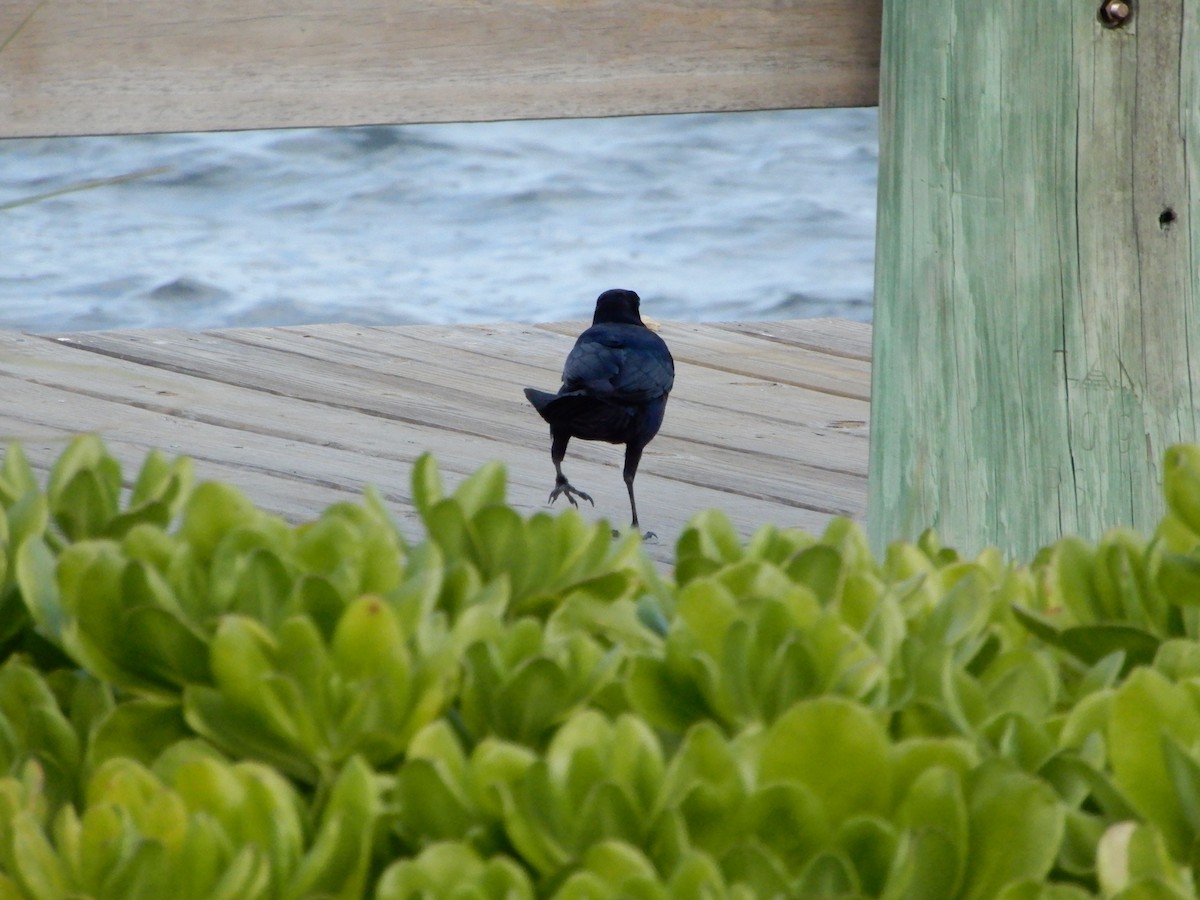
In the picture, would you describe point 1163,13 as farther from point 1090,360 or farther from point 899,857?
point 899,857

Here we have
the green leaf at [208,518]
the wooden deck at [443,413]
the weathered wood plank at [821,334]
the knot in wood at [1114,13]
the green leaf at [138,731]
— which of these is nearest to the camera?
the green leaf at [138,731]

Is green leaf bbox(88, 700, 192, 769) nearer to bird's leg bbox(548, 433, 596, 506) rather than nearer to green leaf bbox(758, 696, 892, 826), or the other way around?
green leaf bbox(758, 696, 892, 826)

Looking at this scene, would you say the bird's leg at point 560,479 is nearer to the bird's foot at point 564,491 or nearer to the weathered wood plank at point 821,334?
the bird's foot at point 564,491

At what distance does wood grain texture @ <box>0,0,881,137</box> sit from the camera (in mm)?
1939

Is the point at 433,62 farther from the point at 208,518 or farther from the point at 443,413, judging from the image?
the point at 443,413

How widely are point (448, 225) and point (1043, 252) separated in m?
8.91

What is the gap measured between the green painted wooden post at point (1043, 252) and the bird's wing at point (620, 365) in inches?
64.5

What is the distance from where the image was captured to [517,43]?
6.48 ft

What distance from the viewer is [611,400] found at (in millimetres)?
3541

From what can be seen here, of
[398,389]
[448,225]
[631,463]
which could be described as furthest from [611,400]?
[448,225]

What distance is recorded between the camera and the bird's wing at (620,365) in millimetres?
3629

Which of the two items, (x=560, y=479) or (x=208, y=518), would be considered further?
(x=560, y=479)

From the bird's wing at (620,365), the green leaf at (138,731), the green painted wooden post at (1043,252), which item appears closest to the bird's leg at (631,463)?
the bird's wing at (620,365)

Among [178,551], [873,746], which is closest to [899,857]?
[873,746]
